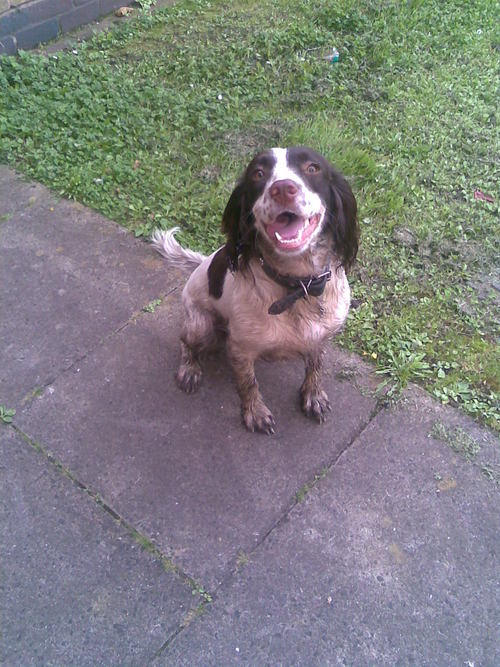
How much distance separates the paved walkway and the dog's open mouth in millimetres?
1080

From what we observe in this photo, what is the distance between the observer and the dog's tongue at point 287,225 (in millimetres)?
2184

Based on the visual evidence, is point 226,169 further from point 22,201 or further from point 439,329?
point 439,329

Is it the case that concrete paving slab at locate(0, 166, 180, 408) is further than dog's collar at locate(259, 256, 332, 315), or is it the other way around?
concrete paving slab at locate(0, 166, 180, 408)

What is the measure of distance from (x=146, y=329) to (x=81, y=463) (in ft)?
3.00

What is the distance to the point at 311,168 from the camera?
229cm

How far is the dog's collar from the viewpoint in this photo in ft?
7.95

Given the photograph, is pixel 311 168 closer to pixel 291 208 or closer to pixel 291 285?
pixel 291 208

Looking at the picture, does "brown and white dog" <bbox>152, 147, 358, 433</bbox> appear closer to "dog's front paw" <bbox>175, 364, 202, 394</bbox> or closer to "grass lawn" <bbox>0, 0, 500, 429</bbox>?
"dog's front paw" <bbox>175, 364, 202, 394</bbox>

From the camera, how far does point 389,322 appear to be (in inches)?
134

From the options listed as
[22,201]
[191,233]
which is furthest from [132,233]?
[22,201]

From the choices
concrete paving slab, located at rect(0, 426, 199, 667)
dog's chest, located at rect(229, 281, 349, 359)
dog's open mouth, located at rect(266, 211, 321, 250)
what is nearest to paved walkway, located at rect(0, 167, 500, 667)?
concrete paving slab, located at rect(0, 426, 199, 667)

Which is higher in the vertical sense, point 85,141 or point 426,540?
point 85,141

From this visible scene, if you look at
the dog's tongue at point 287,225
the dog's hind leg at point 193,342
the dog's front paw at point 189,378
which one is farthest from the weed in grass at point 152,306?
the dog's tongue at point 287,225

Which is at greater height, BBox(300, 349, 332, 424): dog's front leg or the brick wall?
the brick wall
